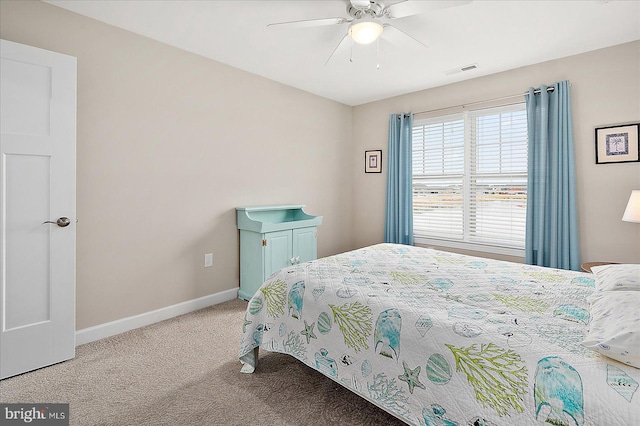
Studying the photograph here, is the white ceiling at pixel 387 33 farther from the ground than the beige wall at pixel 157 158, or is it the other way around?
the white ceiling at pixel 387 33

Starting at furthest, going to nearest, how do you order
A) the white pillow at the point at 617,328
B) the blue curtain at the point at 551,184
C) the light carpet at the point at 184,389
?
the blue curtain at the point at 551,184
the light carpet at the point at 184,389
the white pillow at the point at 617,328

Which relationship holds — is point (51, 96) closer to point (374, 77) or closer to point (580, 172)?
point (374, 77)

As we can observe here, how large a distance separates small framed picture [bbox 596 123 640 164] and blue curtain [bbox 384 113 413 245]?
188 centimetres

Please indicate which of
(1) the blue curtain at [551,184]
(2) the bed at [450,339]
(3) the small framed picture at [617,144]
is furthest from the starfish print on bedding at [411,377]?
(3) the small framed picture at [617,144]

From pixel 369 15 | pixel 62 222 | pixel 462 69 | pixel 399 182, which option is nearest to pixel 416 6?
pixel 369 15

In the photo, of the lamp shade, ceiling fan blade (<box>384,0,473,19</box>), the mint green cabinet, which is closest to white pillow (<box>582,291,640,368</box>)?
the lamp shade

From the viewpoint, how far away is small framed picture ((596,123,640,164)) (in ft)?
9.11

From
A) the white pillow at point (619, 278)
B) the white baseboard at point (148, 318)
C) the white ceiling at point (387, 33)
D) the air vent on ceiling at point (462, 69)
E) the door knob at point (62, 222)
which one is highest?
the air vent on ceiling at point (462, 69)

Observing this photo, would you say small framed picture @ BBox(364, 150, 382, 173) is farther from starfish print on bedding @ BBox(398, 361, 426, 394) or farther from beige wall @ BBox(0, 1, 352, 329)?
starfish print on bedding @ BBox(398, 361, 426, 394)

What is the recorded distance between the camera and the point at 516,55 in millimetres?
3064

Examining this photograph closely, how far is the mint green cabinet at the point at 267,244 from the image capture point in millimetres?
3243

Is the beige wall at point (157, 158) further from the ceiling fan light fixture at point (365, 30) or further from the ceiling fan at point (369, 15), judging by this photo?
the ceiling fan light fixture at point (365, 30)

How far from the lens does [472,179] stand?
Result: 3842 mm

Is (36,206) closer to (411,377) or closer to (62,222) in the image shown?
(62,222)
